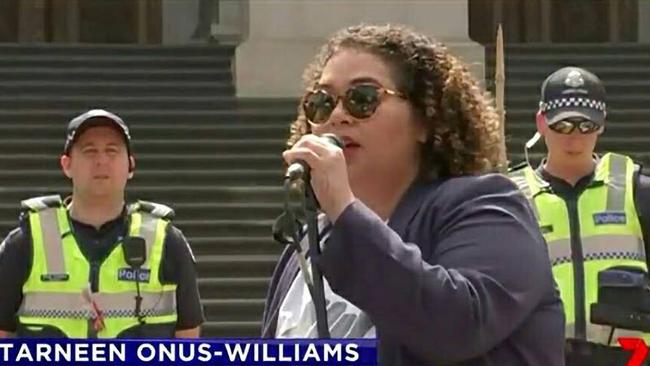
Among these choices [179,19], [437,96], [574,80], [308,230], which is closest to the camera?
[308,230]

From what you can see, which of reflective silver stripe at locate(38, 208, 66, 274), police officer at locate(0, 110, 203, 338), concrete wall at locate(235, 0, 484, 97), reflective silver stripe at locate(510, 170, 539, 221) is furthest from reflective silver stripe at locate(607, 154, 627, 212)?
concrete wall at locate(235, 0, 484, 97)

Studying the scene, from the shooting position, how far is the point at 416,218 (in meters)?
3.25

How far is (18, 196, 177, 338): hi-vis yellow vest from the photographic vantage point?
19.5ft

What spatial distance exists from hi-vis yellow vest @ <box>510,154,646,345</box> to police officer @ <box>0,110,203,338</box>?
1327 millimetres

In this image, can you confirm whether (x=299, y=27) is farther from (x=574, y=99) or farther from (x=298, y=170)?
(x=298, y=170)

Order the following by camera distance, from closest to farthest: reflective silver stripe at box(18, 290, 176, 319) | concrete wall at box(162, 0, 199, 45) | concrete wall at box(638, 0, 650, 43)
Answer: reflective silver stripe at box(18, 290, 176, 319), concrete wall at box(162, 0, 199, 45), concrete wall at box(638, 0, 650, 43)

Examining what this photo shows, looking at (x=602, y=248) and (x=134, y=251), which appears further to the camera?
(x=602, y=248)

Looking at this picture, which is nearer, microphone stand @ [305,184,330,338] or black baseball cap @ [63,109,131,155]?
microphone stand @ [305,184,330,338]

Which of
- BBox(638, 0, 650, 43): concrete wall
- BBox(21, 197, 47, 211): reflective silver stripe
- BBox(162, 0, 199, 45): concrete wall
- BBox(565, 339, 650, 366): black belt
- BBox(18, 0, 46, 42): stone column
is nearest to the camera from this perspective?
BBox(21, 197, 47, 211): reflective silver stripe

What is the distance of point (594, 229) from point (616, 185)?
18 centimetres

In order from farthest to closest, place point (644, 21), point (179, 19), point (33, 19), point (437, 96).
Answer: point (644, 21) → point (179, 19) → point (33, 19) → point (437, 96)

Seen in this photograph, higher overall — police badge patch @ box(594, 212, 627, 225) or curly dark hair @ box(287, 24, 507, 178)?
curly dark hair @ box(287, 24, 507, 178)

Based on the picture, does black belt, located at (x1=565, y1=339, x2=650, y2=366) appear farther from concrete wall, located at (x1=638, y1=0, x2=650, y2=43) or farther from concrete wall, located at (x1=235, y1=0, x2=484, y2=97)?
concrete wall, located at (x1=638, y1=0, x2=650, y2=43)

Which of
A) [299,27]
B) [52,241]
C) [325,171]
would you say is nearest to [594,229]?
[52,241]
